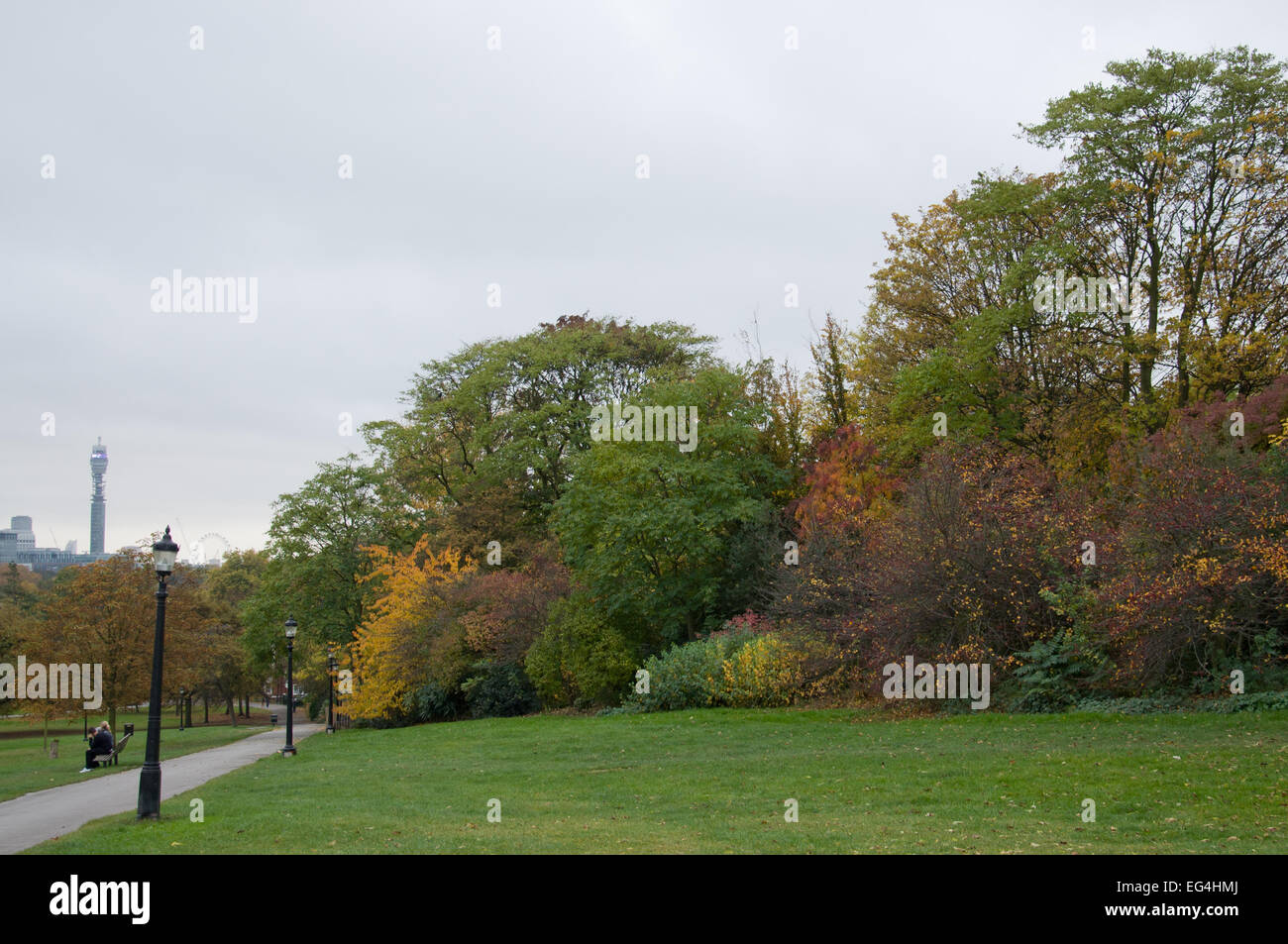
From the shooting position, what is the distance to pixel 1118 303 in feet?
91.6

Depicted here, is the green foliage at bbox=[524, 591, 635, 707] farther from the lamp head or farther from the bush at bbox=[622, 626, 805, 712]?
the lamp head

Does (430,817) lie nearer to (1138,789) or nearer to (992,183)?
(1138,789)

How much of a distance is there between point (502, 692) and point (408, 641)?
503 centimetres

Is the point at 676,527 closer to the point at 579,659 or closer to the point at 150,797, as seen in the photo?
the point at 579,659

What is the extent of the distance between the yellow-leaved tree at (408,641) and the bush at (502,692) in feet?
4.55

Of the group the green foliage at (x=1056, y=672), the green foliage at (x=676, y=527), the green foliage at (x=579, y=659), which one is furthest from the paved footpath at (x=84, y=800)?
the green foliage at (x=1056, y=672)

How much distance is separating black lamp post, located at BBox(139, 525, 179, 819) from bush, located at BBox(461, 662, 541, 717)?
21606 millimetres

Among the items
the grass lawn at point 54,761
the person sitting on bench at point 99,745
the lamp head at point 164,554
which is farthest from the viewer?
the person sitting on bench at point 99,745

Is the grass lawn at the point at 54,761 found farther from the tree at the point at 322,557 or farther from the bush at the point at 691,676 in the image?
the bush at the point at 691,676

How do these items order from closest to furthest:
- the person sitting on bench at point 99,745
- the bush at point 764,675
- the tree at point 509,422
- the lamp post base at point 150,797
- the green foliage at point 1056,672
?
1. the lamp post base at point 150,797
2. the green foliage at point 1056,672
3. the bush at point 764,675
4. the person sitting on bench at point 99,745
5. the tree at point 509,422

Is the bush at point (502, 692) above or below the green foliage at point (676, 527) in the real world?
below

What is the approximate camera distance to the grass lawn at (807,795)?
30.0 feet

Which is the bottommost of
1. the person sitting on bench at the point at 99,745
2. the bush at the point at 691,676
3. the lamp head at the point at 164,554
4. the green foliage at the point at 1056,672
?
the person sitting on bench at the point at 99,745

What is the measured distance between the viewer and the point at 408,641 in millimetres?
37250
